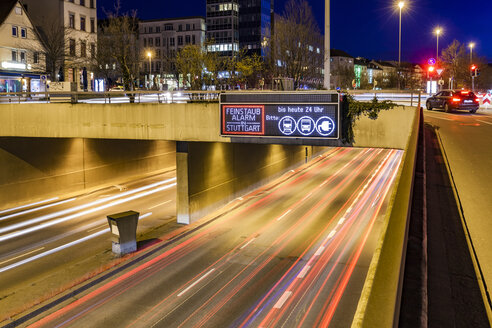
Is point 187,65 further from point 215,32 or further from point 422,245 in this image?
point 422,245

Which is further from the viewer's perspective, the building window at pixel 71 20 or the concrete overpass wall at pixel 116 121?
the building window at pixel 71 20

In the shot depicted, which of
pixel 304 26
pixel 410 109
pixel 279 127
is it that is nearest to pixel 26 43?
pixel 304 26

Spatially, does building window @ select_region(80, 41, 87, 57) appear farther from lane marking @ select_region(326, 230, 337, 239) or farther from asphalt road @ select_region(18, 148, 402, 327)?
lane marking @ select_region(326, 230, 337, 239)

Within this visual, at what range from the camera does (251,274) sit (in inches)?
658

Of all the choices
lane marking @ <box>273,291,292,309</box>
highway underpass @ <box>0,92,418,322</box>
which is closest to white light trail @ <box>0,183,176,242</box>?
highway underpass @ <box>0,92,418,322</box>

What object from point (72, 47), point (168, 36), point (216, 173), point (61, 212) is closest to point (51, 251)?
point (61, 212)

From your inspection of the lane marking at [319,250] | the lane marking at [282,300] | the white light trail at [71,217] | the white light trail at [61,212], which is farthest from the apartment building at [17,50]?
the lane marking at [282,300]

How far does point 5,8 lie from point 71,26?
8749 millimetres

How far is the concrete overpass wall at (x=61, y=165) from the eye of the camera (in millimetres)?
26328

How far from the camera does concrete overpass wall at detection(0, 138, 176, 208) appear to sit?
1037 inches

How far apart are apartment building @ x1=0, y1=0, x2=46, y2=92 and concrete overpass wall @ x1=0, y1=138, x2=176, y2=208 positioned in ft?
60.7

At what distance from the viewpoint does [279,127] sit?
18.1 m

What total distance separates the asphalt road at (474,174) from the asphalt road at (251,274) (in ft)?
19.2

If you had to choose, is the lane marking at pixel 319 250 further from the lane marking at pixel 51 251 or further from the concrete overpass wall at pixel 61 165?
the concrete overpass wall at pixel 61 165
